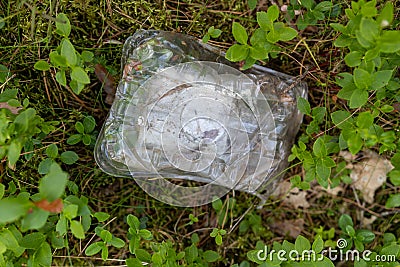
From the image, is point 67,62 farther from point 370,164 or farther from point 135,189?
point 370,164

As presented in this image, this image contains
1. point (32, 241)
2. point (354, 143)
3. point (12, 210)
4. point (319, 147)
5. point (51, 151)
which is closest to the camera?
point (12, 210)

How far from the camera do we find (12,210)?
1.20 m

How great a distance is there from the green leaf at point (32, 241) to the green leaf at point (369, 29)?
51.1 inches

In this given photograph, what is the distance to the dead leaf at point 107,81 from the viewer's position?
6.82ft

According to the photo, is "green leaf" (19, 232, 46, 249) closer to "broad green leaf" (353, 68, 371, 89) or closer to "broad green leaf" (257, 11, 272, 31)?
"broad green leaf" (257, 11, 272, 31)

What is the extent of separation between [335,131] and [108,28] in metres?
1.19

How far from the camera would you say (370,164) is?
7.52 ft

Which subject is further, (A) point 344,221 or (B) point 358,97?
(A) point 344,221

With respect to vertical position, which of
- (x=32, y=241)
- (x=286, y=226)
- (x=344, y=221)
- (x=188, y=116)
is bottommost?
(x=286, y=226)

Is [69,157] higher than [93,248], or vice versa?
[69,157]

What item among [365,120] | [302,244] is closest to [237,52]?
[365,120]

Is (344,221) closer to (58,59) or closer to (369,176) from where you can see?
(369,176)

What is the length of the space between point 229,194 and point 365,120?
35.3 inches

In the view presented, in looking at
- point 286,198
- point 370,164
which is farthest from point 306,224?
point 370,164
